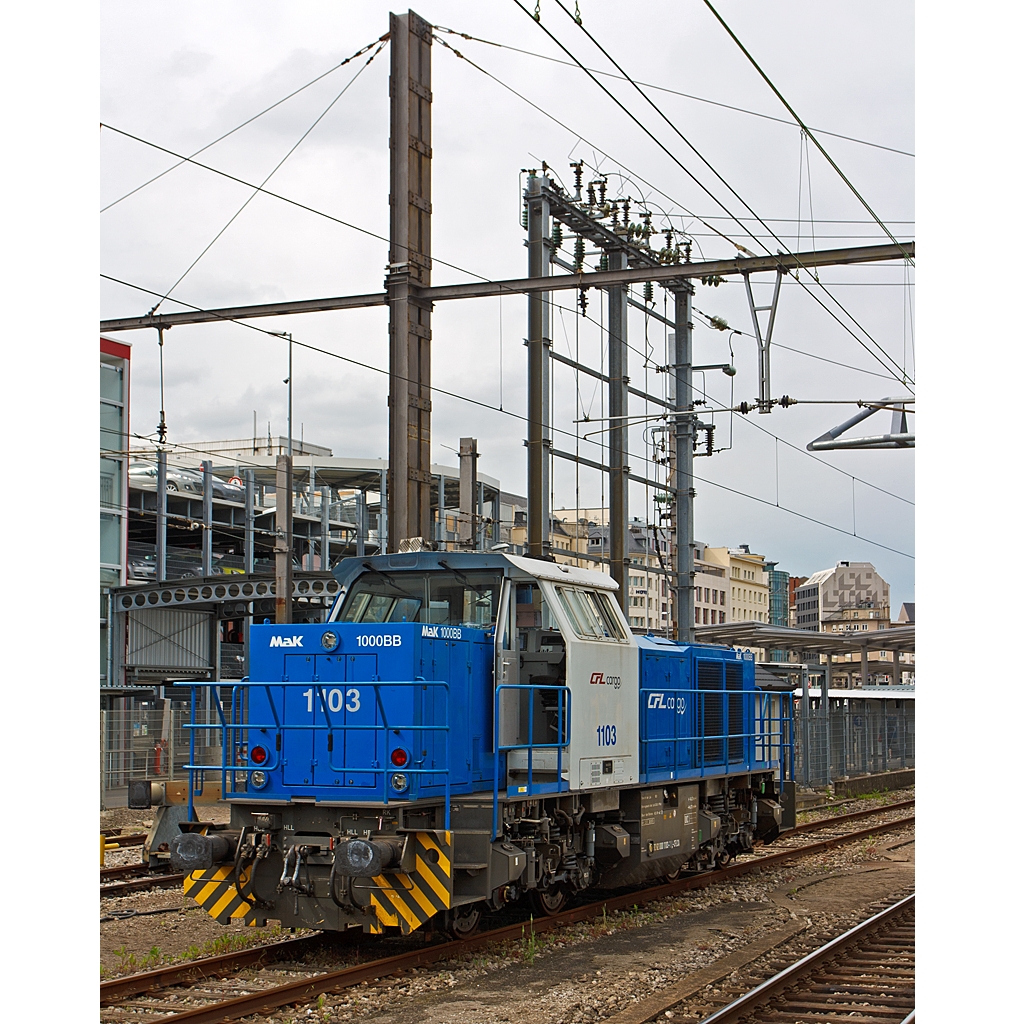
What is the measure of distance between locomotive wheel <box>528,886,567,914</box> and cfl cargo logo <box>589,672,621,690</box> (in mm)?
1968

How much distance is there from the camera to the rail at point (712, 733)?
1276 cm

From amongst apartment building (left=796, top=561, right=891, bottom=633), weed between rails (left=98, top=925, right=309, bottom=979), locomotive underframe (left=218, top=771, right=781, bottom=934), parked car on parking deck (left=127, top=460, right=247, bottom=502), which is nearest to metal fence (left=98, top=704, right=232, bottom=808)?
weed between rails (left=98, top=925, right=309, bottom=979)

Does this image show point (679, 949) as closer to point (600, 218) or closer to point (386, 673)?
point (386, 673)

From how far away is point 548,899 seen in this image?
37.0ft

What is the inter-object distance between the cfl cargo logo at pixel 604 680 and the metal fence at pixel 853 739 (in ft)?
59.5

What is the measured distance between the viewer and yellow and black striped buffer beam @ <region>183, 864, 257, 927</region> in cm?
936

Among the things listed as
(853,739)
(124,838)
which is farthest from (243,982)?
(853,739)

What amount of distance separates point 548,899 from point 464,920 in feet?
4.20

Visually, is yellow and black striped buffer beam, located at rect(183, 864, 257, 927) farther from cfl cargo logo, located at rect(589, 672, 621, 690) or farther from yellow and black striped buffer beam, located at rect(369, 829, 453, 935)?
cfl cargo logo, located at rect(589, 672, 621, 690)

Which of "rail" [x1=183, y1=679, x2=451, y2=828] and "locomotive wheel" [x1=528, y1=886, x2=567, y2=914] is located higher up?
"rail" [x1=183, y1=679, x2=451, y2=828]

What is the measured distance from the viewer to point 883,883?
14.7 meters

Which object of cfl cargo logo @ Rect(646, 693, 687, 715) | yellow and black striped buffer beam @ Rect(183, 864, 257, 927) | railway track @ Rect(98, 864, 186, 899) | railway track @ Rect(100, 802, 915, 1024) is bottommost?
railway track @ Rect(98, 864, 186, 899)

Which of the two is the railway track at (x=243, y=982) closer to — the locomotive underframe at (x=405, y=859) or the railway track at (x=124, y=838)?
the locomotive underframe at (x=405, y=859)

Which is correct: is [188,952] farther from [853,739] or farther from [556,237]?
[853,739]
